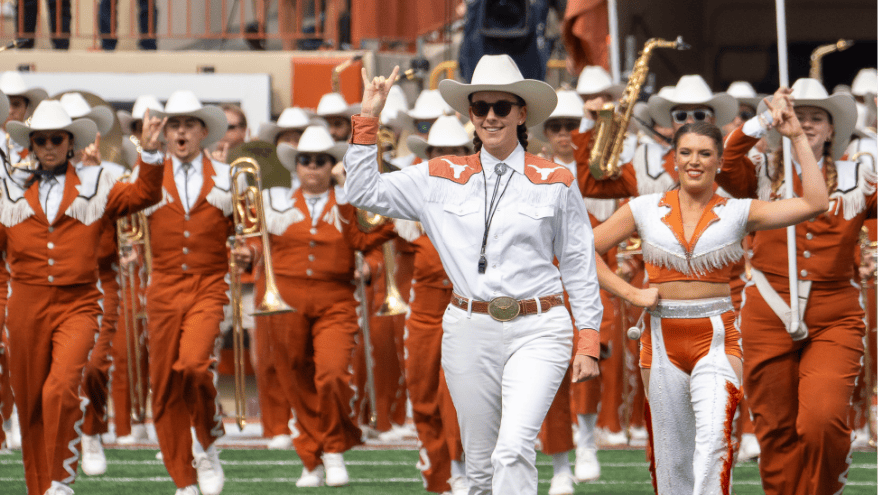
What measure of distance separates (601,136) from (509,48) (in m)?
3.85

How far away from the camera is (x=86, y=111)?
427 inches

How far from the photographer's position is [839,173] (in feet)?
26.0

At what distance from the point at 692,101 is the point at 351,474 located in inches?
139

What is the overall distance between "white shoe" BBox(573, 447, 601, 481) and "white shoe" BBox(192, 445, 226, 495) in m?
2.41

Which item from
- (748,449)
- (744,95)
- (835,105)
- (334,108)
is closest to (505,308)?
(835,105)

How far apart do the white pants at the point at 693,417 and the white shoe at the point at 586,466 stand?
290 cm

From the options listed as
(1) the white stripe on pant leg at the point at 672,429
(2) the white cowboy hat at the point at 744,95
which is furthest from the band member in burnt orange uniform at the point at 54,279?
(2) the white cowboy hat at the point at 744,95

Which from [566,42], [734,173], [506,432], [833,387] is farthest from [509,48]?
[506,432]

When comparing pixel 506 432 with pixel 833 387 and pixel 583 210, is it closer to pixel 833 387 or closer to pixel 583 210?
pixel 583 210

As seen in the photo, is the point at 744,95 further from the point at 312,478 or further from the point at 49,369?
the point at 49,369

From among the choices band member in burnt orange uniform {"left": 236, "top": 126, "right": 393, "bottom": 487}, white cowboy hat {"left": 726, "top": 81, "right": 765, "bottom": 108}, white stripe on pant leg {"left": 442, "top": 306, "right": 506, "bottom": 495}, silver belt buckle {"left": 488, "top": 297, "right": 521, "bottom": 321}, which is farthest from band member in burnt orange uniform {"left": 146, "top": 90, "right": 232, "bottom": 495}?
white cowboy hat {"left": 726, "top": 81, "right": 765, "bottom": 108}

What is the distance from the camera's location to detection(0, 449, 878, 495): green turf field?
30.8 feet

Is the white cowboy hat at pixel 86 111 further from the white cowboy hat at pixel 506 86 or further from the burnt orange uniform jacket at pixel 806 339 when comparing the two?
the burnt orange uniform jacket at pixel 806 339

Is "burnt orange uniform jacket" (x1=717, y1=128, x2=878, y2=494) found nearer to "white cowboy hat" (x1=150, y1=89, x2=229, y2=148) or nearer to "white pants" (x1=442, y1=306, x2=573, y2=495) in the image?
"white pants" (x1=442, y1=306, x2=573, y2=495)
